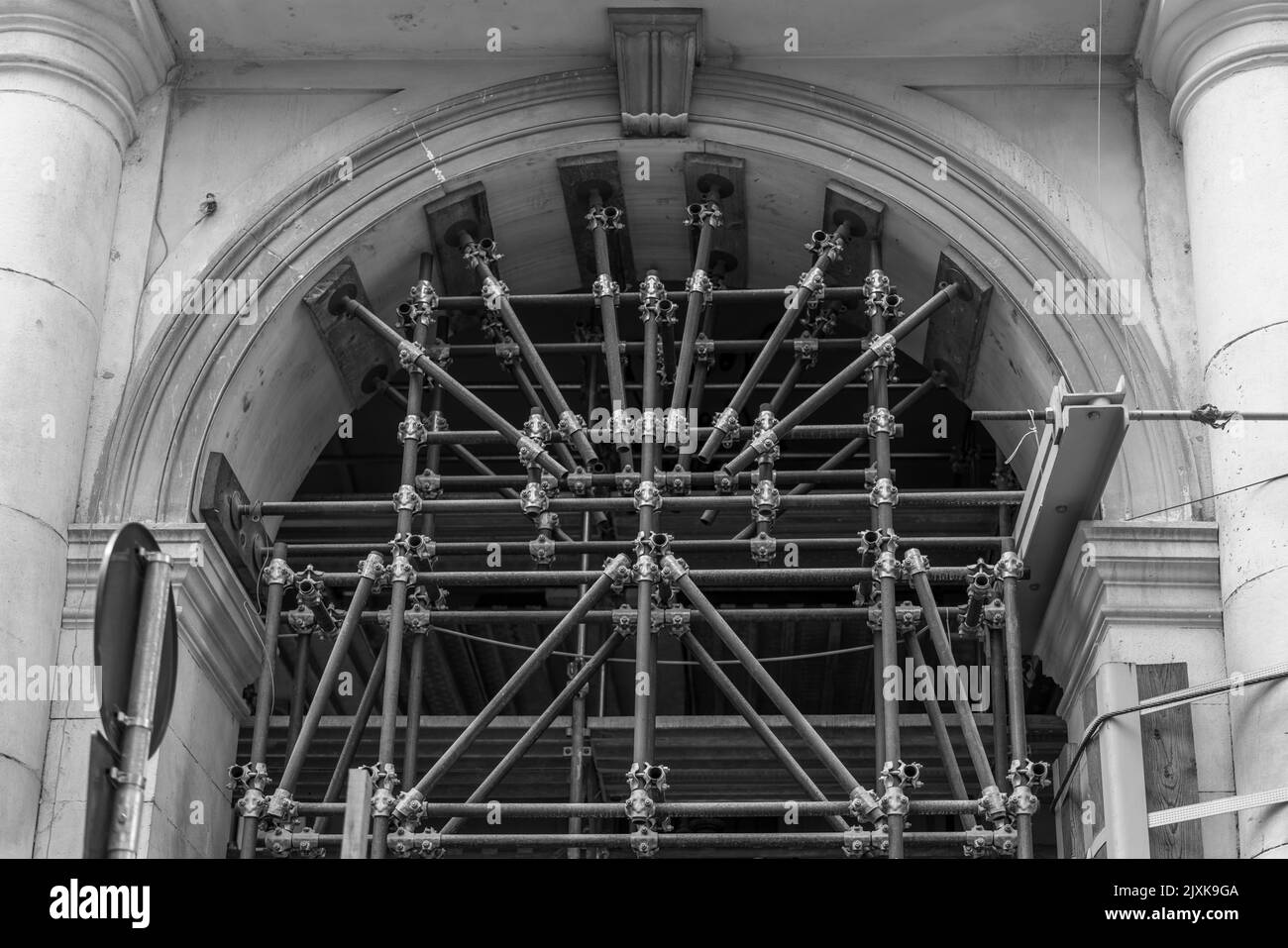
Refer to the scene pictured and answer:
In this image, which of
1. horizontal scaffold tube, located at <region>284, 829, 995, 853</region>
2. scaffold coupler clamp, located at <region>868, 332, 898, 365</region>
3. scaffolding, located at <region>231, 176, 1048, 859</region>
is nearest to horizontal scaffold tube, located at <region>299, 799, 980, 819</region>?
scaffolding, located at <region>231, 176, 1048, 859</region>

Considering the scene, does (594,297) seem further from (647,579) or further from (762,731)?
(762,731)

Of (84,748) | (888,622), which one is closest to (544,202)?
(888,622)

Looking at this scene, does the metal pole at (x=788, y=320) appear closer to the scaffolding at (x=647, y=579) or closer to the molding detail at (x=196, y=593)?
the scaffolding at (x=647, y=579)

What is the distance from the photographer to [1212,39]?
1331 centimetres

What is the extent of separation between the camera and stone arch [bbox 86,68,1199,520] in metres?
13.1

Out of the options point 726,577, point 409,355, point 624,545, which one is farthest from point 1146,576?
point 409,355

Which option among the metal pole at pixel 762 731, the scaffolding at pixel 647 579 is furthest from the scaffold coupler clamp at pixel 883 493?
the metal pole at pixel 762 731

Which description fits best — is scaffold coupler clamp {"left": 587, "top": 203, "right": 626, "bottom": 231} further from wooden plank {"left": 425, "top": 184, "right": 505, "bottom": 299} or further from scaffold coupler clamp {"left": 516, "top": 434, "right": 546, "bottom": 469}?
scaffold coupler clamp {"left": 516, "top": 434, "right": 546, "bottom": 469}

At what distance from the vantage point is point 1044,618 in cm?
1319

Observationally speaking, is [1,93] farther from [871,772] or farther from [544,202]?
[871,772]

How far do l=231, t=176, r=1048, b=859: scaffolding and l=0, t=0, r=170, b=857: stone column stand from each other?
1295 millimetres

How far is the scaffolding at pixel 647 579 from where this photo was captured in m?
12.0

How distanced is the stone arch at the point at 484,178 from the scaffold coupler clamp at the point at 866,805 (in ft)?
9.62
